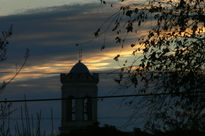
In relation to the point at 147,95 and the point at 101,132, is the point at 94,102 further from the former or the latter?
the point at 147,95

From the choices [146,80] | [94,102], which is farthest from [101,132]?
[94,102]

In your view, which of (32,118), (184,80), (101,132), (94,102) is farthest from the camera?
(94,102)

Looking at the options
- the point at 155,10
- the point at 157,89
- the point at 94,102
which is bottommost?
the point at 94,102

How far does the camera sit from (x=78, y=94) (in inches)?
1875

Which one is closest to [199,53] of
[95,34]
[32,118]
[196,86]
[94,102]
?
[196,86]

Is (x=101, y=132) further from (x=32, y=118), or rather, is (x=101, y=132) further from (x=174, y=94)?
(x=32, y=118)

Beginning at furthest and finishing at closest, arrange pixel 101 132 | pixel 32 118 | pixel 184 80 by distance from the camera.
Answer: pixel 101 132
pixel 184 80
pixel 32 118

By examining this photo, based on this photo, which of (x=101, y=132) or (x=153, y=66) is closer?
(x=153, y=66)

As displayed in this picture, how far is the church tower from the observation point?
154ft

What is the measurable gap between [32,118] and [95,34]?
4.49m

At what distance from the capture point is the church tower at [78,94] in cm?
4694

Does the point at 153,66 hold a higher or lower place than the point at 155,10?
lower

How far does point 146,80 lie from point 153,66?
1.35ft

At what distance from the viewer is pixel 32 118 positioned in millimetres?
8219
